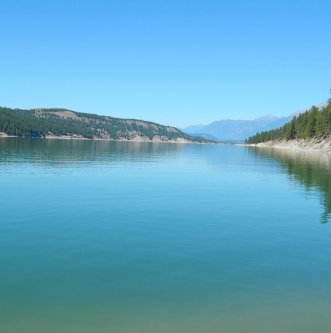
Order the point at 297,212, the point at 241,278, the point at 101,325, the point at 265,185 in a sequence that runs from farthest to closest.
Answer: the point at 265,185
the point at 297,212
the point at 241,278
the point at 101,325

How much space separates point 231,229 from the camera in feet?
103

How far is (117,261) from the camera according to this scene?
22344 millimetres

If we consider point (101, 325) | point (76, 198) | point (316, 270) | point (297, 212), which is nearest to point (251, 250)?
point (316, 270)

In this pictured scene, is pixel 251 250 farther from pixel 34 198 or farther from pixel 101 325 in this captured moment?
pixel 34 198

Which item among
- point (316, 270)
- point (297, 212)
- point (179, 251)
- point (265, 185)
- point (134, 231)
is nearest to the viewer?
point (316, 270)

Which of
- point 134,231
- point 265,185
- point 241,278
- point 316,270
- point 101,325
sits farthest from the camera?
point 265,185

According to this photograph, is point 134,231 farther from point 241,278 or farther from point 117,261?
point 241,278

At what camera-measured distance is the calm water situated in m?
15.8

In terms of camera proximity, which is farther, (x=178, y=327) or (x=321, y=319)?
(x=321, y=319)

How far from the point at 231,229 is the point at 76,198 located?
19.2 m

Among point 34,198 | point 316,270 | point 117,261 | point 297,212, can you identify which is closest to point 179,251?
point 117,261

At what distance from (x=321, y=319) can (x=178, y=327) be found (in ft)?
19.5

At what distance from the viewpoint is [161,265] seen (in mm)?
22000

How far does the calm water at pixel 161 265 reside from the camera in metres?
15.8
